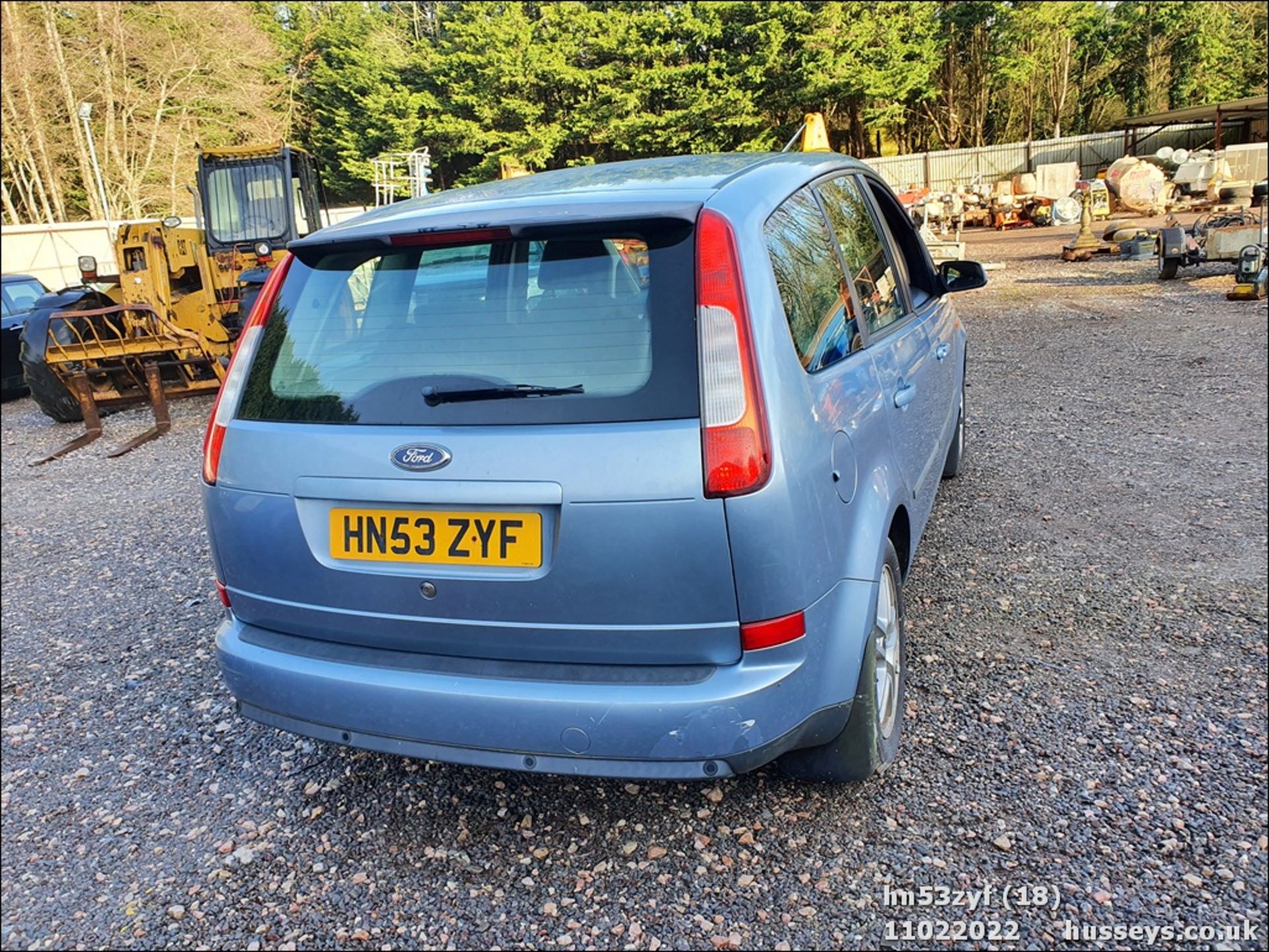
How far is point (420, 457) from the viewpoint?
202 cm

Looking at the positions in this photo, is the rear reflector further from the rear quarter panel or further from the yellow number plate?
the yellow number plate

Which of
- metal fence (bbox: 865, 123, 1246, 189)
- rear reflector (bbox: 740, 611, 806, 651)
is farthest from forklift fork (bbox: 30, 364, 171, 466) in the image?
metal fence (bbox: 865, 123, 1246, 189)

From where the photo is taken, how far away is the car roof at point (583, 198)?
81.0 inches

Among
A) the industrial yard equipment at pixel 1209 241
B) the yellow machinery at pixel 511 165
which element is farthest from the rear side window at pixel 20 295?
the yellow machinery at pixel 511 165

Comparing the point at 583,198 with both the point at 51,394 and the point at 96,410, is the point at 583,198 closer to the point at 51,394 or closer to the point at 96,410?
the point at 96,410

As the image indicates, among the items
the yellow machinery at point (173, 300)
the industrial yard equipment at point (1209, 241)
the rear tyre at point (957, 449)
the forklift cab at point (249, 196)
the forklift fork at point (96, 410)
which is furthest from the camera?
the industrial yard equipment at point (1209, 241)

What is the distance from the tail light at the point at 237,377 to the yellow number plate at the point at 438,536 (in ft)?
1.58

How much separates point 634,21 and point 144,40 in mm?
17399

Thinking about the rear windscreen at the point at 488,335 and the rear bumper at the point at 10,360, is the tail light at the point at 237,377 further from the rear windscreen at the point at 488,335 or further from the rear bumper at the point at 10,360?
the rear bumper at the point at 10,360

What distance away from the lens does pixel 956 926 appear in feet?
6.63

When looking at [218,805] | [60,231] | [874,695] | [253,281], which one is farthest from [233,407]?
[60,231]

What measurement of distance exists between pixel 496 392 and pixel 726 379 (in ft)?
1.80

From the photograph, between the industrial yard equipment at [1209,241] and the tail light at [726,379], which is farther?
the industrial yard equipment at [1209,241]

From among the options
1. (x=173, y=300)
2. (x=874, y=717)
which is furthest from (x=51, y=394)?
(x=874, y=717)
